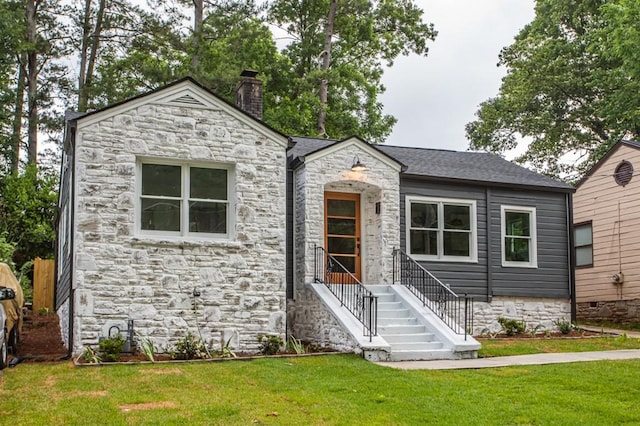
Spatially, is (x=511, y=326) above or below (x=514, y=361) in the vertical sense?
above

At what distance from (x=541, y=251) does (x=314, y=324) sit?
6.61 metres

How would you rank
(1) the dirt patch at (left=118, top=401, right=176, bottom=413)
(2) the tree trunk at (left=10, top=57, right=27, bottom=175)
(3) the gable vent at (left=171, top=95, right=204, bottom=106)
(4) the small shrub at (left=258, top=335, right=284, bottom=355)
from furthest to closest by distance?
(2) the tree trunk at (left=10, top=57, right=27, bottom=175) < (3) the gable vent at (left=171, top=95, right=204, bottom=106) < (4) the small shrub at (left=258, top=335, right=284, bottom=355) < (1) the dirt patch at (left=118, top=401, right=176, bottom=413)

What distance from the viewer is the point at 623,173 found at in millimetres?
20016

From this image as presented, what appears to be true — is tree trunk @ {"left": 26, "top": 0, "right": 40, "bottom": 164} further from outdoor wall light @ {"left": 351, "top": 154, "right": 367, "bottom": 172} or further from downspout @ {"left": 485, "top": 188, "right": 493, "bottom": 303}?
downspout @ {"left": 485, "top": 188, "right": 493, "bottom": 303}

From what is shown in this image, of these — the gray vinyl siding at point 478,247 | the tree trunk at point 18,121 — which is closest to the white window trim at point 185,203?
the gray vinyl siding at point 478,247

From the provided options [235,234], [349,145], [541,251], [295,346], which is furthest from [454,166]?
[295,346]

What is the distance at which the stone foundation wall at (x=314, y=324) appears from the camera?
13023mm

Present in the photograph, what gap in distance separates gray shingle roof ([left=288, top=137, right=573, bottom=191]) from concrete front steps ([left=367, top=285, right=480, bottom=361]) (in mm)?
3315

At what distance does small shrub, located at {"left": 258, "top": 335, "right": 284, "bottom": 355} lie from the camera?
13.1 m

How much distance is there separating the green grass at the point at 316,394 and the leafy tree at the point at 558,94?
63.7ft

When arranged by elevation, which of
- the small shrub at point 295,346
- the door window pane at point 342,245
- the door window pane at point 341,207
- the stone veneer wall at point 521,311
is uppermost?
the door window pane at point 341,207

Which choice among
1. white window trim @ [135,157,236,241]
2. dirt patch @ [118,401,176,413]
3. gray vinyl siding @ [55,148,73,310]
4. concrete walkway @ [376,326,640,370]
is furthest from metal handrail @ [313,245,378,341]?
dirt patch @ [118,401,176,413]

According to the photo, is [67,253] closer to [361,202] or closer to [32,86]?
[361,202]

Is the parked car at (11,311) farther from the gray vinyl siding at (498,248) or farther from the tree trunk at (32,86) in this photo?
the tree trunk at (32,86)
